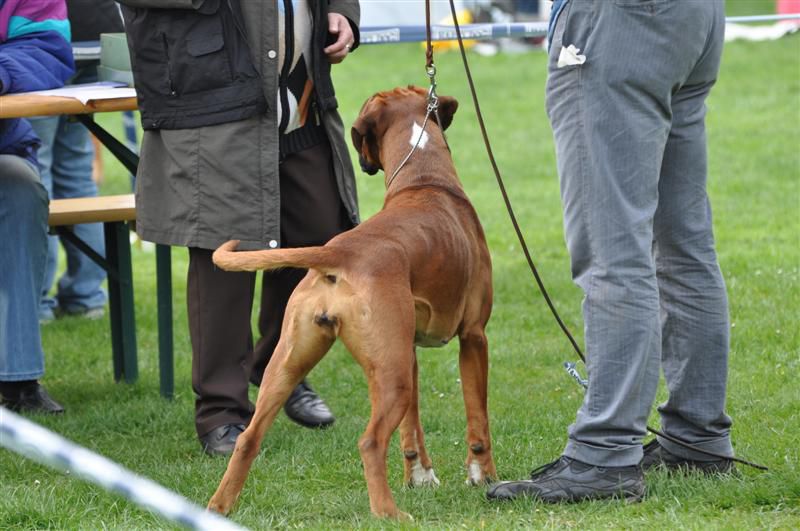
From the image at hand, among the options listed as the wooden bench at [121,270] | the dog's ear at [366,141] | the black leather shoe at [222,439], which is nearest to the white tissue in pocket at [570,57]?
the dog's ear at [366,141]

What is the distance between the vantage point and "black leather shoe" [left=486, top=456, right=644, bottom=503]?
3.60 m

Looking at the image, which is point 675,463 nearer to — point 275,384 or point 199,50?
point 275,384

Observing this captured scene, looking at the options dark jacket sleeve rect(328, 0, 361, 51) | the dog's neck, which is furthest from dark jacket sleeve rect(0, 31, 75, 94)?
the dog's neck

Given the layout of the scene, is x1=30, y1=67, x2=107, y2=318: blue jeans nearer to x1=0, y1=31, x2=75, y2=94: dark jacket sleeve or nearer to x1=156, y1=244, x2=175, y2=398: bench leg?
x1=156, y1=244, x2=175, y2=398: bench leg

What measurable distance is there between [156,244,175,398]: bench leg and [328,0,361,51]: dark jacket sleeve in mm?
1214

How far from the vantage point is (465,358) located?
4062mm

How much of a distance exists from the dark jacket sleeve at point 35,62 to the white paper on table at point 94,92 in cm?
6

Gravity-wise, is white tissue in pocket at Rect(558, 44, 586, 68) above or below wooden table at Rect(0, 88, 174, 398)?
above

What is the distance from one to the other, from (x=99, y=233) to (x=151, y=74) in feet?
10.2

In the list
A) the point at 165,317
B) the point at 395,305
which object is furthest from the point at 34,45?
the point at 395,305

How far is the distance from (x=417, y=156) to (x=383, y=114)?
23 centimetres

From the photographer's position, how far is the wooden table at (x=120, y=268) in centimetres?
445

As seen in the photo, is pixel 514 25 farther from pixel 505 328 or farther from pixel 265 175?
pixel 265 175

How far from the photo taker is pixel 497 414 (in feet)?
16.2
